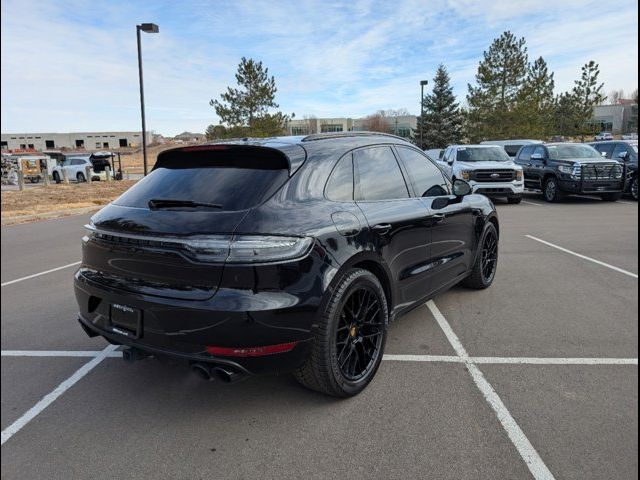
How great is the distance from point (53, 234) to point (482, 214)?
9.90 metres

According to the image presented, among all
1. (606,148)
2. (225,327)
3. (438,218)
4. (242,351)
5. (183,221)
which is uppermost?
(606,148)

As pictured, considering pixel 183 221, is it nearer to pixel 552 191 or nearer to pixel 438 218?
pixel 438 218

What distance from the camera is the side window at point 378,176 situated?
11.0 feet

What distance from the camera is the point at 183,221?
8.52 ft

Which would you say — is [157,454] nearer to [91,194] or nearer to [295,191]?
[295,191]

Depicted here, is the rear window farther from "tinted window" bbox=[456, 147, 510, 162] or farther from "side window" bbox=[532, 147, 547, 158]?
"side window" bbox=[532, 147, 547, 158]

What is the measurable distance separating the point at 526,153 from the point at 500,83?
27.3 meters

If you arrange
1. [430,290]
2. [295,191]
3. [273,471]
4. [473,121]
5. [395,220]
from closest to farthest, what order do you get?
[273,471] → [295,191] → [395,220] → [430,290] → [473,121]

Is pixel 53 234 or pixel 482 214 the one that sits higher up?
pixel 482 214

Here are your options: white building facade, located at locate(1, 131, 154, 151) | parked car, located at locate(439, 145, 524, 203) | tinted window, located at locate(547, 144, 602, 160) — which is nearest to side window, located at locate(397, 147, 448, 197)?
parked car, located at locate(439, 145, 524, 203)

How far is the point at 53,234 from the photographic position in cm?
1083

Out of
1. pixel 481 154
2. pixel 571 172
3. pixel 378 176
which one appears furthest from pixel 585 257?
pixel 481 154

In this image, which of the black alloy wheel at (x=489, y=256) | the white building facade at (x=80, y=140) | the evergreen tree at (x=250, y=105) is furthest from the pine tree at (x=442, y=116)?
the white building facade at (x=80, y=140)

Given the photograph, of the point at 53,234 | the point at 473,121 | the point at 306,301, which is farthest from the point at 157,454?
the point at 473,121
